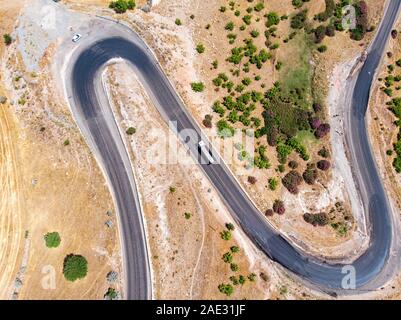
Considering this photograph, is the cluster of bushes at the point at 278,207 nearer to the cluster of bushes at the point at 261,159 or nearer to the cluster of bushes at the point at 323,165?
the cluster of bushes at the point at 261,159

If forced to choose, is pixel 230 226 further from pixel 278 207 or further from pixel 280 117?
pixel 280 117

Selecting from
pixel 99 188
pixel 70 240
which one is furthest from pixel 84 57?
pixel 70 240

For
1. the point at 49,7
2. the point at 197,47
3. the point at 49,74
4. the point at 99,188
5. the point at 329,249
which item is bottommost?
the point at 329,249

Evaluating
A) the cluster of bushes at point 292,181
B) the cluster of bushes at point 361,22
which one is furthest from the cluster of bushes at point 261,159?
the cluster of bushes at point 361,22

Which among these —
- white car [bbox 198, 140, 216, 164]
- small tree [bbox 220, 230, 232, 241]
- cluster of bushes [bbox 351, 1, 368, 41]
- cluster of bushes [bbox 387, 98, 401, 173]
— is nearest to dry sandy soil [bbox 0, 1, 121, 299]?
small tree [bbox 220, 230, 232, 241]

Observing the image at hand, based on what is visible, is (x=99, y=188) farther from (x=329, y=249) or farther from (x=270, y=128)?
(x=329, y=249)

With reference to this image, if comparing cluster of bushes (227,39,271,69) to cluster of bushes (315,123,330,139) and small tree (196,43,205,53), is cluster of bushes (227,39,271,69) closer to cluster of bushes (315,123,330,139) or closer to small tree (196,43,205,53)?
small tree (196,43,205,53)
